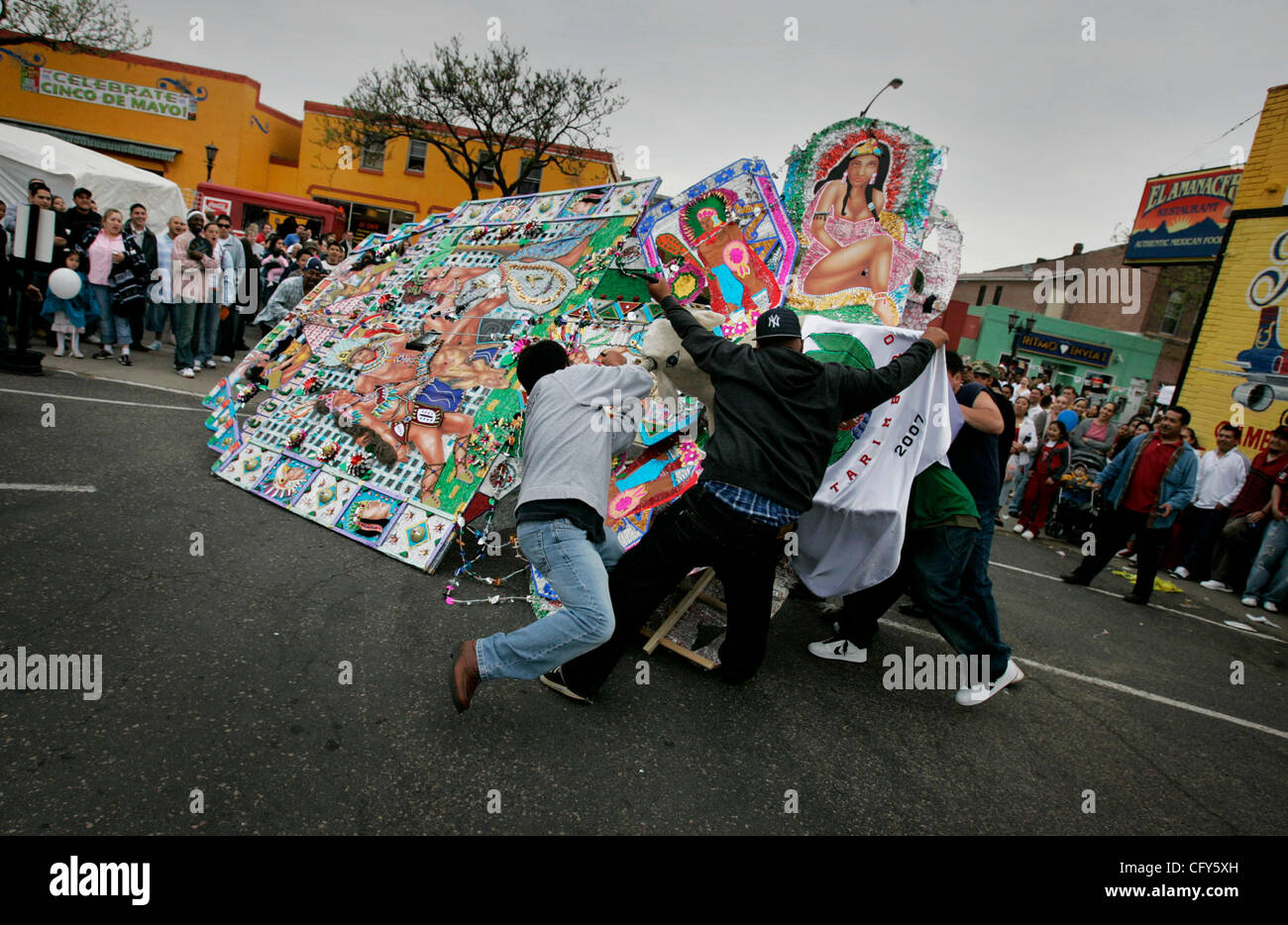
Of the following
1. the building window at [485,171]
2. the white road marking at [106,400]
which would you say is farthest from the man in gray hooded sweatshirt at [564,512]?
the building window at [485,171]

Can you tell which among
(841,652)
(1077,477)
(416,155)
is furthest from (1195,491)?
(416,155)

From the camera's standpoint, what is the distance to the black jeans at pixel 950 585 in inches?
143

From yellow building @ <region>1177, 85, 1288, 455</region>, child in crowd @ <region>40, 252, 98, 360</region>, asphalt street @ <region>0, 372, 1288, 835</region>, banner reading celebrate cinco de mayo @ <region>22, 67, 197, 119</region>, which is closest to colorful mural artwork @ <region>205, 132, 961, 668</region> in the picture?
asphalt street @ <region>0, 372, 1288, 835</region>

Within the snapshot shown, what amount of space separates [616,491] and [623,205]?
256cm

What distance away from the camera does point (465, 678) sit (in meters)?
2.72

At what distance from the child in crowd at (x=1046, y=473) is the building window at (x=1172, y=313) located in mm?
28794

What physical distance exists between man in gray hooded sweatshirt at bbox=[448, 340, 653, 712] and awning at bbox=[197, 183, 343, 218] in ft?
74.6

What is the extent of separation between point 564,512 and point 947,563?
2120 mm

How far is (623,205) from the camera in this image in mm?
5438

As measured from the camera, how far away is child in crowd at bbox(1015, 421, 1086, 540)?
937 cm

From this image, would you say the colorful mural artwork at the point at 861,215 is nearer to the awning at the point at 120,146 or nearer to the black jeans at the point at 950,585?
the black jeans at the point at 950,585

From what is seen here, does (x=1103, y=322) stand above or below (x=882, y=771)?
above
